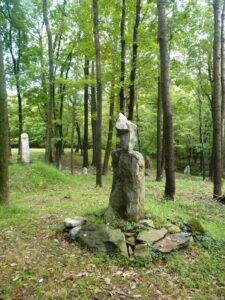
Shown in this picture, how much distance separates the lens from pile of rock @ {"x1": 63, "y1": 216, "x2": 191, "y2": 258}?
4.71m

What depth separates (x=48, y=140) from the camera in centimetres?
1377

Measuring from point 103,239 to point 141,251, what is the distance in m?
0.65

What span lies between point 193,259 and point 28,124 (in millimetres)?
18344

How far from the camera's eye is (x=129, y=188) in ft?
18.3

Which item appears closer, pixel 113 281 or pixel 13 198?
pixel 113 281

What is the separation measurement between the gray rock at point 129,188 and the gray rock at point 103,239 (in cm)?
58

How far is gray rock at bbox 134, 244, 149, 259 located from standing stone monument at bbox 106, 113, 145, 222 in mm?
719

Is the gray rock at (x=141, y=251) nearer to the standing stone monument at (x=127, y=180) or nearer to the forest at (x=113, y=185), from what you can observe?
the forest at (x=113, y=185)

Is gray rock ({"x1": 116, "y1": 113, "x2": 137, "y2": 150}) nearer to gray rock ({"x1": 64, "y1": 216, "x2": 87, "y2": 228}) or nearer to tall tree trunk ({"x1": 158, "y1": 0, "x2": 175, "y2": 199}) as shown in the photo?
gray rock ({"x1": 64, "y1": 216, "x2": 87, "y2": 228})

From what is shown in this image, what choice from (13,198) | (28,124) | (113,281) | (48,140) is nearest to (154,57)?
(48,140)

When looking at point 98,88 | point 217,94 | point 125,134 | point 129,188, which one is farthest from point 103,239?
point 98,88

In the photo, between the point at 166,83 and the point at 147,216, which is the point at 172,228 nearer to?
the point at 147,216

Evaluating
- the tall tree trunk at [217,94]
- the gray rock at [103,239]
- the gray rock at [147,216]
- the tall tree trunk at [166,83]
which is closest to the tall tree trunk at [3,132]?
the gray rock at [103,239]

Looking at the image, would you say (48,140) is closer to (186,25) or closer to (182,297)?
(186,25)
